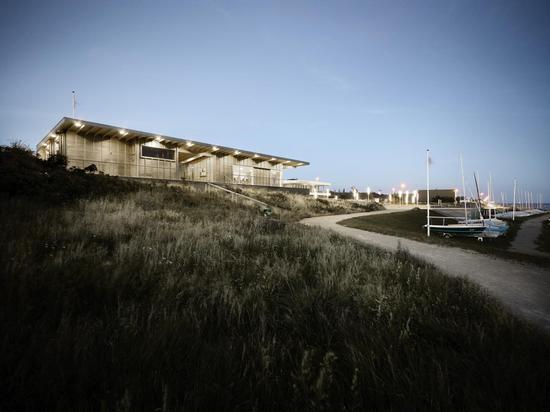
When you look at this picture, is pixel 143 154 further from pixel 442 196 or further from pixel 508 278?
pixel 442 196

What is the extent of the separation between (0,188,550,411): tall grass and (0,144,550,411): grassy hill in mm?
13

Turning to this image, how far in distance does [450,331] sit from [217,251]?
407cm

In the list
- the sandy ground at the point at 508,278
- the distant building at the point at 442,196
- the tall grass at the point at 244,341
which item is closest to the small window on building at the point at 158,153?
the tall grass at the point at 244,341

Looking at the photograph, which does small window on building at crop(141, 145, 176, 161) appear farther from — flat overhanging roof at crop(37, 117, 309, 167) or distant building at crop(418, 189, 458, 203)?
distant building at crop(418, 189, 458, 203)

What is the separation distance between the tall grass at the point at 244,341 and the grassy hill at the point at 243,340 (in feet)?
0.04

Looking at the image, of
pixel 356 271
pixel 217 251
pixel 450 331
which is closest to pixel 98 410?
pixel 450 331

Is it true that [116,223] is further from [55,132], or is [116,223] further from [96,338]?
[55,132]

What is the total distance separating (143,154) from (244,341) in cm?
2546

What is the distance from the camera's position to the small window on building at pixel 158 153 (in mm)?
23922

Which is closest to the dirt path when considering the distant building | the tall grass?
the tall grass

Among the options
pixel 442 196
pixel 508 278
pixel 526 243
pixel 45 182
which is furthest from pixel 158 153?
pixel 442 196

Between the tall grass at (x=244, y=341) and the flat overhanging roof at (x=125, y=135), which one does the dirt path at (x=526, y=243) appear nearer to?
the tall grass at (x=244, y=341)

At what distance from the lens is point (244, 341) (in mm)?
2389

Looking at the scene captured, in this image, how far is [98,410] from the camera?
1.56 meters
